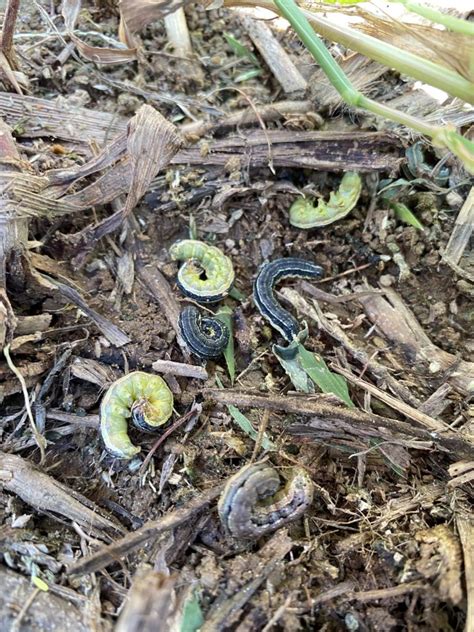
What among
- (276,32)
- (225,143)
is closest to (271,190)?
(225,143)

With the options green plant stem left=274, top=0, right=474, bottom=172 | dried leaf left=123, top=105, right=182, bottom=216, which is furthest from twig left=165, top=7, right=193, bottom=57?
green plant stem left=274, top=0, right=474, bottom=172

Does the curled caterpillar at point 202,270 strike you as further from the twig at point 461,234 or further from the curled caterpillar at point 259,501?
the twig at point 461,234

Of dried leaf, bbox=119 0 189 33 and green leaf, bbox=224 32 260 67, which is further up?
dried leaf, bbox=119 0 189 33

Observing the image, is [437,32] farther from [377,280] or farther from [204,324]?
[204,324]

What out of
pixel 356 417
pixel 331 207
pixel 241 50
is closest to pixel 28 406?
pixel 356 417

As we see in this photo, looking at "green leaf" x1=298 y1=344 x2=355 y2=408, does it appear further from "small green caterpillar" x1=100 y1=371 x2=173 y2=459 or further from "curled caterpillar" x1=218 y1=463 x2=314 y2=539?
"small green caterpillar" x1=100 y1=371 x2=173 y2=459
